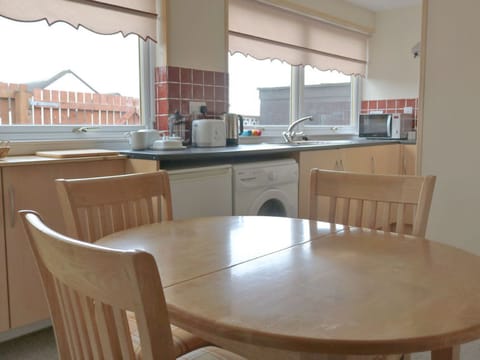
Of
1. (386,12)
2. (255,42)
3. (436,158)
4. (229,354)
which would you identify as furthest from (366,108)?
(229,354)

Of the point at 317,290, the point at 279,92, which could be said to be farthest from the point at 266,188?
the point at 317,290

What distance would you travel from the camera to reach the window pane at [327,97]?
4742 mm

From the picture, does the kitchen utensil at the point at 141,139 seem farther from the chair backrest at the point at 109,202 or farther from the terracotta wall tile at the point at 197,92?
the chair backrest at the point at 109,202

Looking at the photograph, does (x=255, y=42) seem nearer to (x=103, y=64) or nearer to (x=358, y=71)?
(x=103, y=64)

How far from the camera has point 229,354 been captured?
119 centimetres

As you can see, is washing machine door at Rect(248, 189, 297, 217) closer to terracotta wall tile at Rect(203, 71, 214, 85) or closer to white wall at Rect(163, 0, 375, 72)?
terracotta wall tile at Rect(203, 71, 214, 85)

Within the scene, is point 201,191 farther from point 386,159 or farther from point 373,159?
point 386,159

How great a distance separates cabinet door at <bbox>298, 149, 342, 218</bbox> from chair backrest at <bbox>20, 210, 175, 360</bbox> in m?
2.68

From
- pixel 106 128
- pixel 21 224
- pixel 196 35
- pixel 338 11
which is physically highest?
pixel 338 11

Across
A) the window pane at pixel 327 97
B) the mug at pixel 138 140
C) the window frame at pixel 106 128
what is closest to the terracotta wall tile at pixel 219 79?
the window frame at pixel 106 128

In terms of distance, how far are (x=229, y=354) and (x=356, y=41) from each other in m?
4.49

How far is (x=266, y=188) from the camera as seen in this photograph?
3.06 m

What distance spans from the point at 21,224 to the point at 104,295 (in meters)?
1.70

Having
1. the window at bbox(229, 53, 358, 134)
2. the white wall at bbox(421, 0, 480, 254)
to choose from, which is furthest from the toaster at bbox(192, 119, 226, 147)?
the white wall at bbox(421, 0, 480, 254)
